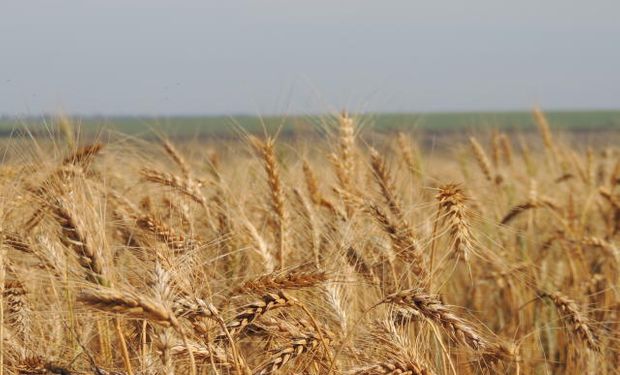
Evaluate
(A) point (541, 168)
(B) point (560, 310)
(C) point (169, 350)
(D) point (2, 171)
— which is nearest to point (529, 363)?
(B) point (560, 310)

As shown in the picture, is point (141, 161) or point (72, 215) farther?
point (141, 161)

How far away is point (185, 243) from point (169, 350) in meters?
0.71

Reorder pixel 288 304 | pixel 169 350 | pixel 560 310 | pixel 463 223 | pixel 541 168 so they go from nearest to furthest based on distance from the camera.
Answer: pixel 169 350 < pixel 288 304 < pixel 463 223 < pixel 560 310 < pixel 541 168

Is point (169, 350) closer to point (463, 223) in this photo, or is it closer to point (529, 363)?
point (463, 223)

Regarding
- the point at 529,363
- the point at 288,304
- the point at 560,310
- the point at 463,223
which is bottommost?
the point at 529,363

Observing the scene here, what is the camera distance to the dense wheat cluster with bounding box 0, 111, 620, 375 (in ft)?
6.66

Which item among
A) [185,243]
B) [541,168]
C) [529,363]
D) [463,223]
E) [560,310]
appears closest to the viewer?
[463,223]

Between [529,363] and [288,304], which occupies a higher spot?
[288,304]

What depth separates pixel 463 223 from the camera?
2.38 meters

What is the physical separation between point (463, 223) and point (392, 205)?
626 millimetres

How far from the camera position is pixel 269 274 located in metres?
2.11

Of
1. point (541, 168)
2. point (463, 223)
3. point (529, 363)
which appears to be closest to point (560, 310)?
point (529, 363)

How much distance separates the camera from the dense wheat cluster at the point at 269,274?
6.66 feet

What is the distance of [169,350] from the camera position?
1.88 m
